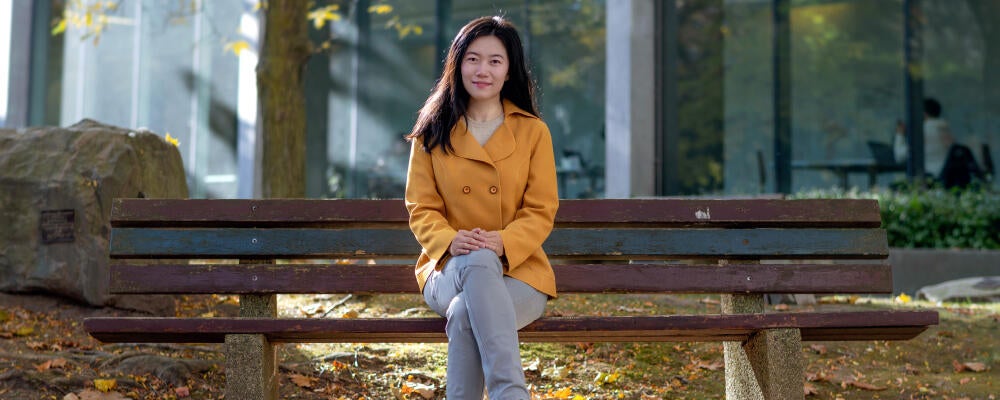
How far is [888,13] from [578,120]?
376 centimetres

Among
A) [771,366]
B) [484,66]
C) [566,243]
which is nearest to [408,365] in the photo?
[566,243]

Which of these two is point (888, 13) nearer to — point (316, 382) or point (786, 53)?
point (786, 53)

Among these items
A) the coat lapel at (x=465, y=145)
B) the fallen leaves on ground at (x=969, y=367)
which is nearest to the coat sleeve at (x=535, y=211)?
the coat lapel at (x=465, y=145)

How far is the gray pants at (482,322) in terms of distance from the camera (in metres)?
3.50

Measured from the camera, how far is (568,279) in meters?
4.30

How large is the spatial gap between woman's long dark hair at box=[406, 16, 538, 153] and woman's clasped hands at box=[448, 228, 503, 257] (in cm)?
40

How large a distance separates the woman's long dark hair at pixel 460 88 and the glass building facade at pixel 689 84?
22.2 feet

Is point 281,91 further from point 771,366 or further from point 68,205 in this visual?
point 771,366

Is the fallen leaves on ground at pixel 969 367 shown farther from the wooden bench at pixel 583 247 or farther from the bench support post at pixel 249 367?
the bench support post at pixel 249 367

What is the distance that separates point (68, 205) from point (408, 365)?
229 cm

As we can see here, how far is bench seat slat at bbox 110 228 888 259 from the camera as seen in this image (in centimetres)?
434

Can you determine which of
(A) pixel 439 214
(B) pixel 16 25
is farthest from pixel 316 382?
(B) pixel 16 25

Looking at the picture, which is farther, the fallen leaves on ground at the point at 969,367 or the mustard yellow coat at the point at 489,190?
the fallen leaves on ground at the point at 969,367

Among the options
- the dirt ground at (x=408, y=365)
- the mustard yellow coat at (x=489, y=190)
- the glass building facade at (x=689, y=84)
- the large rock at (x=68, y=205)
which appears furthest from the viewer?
the glass building facade at (x=689, y=84)
